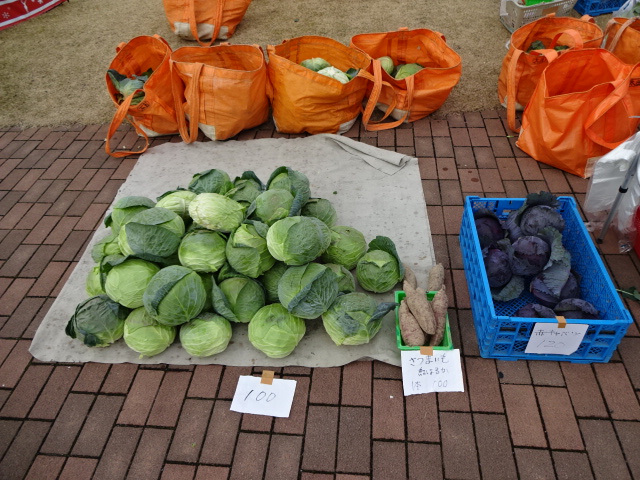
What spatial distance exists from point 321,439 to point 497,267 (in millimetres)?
1397

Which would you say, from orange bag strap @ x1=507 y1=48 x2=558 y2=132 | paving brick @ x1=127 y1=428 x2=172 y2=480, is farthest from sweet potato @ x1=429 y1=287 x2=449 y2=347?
orange bag strap @ x1=507 y1=48 x2=558 y2=132

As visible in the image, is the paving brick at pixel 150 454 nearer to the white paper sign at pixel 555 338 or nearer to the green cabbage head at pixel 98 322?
the green cabbage head at pixel 98 322

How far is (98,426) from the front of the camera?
7.39ft

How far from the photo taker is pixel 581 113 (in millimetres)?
3088

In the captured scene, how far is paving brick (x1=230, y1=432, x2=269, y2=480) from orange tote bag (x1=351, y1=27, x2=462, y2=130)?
115 inches

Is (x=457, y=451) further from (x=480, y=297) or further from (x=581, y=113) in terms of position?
(x=581, y=113)

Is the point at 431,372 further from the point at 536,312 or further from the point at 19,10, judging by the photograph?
the point at 19,10

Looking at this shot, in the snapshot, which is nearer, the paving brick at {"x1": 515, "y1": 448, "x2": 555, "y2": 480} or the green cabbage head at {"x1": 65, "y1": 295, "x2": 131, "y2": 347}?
the paving brick at {"x1": 515, "y1": 448, "x2": 555, "y2": 480}

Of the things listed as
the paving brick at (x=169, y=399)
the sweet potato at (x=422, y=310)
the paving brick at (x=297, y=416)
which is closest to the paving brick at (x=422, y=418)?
the sweet potato at (x=422, y=310)

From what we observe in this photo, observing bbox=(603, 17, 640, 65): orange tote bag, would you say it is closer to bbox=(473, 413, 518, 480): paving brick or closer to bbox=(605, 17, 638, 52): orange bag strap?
bbox=(605, 17, 638, 52): orange bag strap

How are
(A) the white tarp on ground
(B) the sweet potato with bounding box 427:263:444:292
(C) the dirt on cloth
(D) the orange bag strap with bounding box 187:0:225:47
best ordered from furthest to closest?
(D) the orange bag strap with bounding box 187:0:225:47 → (C) the dirt on cloth → (B) the sweet potato with bounding box 427:263:444:292 → (A) the white tarp on ground

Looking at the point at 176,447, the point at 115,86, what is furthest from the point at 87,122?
the point at 176,447

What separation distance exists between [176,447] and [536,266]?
2.29 meters

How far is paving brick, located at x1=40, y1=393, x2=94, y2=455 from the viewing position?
2201 mm
